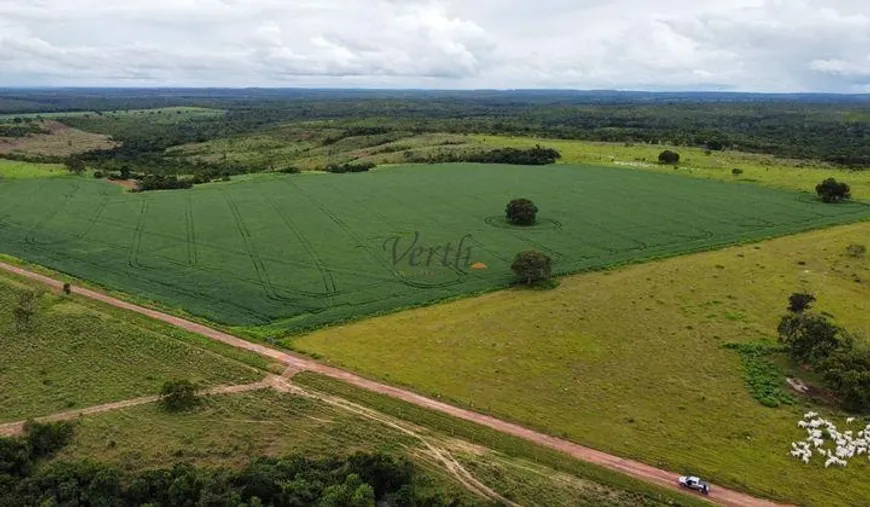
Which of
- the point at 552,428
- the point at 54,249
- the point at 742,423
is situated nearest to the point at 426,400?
the point at 552,428

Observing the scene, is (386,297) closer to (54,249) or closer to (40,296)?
(40,296)

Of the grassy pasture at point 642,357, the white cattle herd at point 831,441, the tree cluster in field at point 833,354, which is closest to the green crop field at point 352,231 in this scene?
the grassy pasture at point 642,357

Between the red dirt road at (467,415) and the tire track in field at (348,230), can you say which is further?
the tire track in field at (348,230)

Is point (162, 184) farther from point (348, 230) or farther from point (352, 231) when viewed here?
point (352, 231)

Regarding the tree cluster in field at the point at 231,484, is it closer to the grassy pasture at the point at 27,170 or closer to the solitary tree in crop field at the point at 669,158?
the grassy pasture at the point at 27,170

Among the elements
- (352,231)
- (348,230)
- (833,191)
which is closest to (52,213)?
(348,230)
